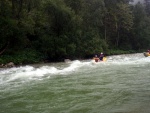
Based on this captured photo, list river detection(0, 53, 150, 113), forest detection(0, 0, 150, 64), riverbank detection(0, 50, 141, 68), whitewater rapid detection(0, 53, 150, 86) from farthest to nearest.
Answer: forest detection(0, 0, 150, 64), riverbank detection(0, 50, 141, 68), whitewater rapid detection(0, 53, 150, 86), river detection(0, 53, 150, 113)

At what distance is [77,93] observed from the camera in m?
10.2

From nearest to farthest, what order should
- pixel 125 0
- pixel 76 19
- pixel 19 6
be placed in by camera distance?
pixel 19 6 < pixel 76 19 < pixel 125 0

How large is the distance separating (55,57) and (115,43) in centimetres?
2597

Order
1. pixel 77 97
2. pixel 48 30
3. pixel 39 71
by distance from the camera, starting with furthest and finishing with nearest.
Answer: pixel 48 30 → pixel 39 71 → pixel 77 97

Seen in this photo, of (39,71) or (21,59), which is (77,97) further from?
(21,59)

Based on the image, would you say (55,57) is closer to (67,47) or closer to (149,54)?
(67,47)

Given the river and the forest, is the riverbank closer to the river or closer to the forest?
the forest

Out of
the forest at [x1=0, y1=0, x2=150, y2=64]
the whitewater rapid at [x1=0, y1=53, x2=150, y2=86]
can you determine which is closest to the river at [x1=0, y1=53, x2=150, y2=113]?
the whitewater rapid at [x1=0, y1=53, x2=150, y2=86]

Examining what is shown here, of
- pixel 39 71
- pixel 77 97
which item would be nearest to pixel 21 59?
pixel 39 71

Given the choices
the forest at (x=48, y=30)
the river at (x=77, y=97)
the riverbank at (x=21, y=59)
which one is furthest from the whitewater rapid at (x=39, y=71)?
the forest at (x=48, y=30)

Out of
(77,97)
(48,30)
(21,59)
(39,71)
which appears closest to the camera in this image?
(77,97)

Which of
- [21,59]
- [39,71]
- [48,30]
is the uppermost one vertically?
[48,30]

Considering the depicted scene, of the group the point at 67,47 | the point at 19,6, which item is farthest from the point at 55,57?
the point at 19,6

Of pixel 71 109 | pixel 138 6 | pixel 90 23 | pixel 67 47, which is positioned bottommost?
pixel 71 109
